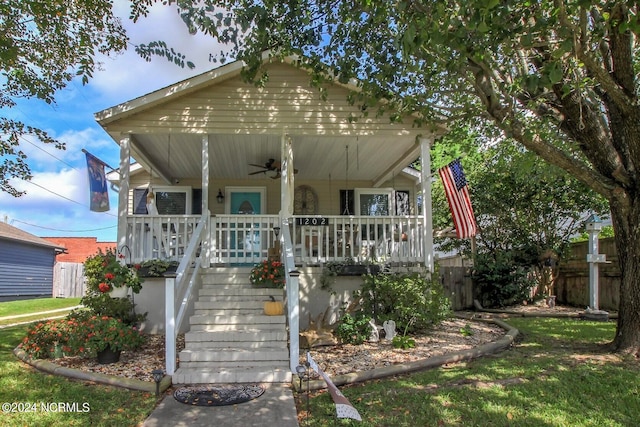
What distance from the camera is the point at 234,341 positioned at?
617 centimetres

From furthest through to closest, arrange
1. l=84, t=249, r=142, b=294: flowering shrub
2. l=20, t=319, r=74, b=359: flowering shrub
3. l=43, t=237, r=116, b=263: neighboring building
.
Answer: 1. l=43, t=237, r=116, b=263: neighboring building
2. l=84, t=249, r=142, b=294: flowering shrub
3. l=20, t=319, r=74, b=359: flowering shrub

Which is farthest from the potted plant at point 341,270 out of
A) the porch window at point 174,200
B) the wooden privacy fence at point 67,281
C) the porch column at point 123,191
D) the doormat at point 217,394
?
the wooden privacy fence at point 67,281

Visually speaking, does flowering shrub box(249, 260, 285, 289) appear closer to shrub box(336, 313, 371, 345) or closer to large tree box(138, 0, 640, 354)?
shrub box(336, 313, 371, 345)

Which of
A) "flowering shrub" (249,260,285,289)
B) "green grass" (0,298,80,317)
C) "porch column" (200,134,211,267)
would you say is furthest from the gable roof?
"flowering shrub" (249,260,285,289)

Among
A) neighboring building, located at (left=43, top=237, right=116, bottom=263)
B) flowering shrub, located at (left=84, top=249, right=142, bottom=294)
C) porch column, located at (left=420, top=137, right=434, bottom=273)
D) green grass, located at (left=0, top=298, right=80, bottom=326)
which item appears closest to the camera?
flowering shrub, located at (left=84, top=249, right=142, bottom=294)

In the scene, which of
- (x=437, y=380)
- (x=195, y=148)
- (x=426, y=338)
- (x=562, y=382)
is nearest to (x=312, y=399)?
(x=437, y=380)

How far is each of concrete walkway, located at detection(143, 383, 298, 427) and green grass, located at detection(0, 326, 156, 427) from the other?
0.19 meters

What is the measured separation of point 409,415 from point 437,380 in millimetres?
1075

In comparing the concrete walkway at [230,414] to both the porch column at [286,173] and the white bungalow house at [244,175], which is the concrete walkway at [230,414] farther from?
the porch column at [286,173]

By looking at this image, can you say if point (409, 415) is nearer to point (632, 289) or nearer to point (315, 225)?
point (632, 289)

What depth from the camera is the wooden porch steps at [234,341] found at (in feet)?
17.7

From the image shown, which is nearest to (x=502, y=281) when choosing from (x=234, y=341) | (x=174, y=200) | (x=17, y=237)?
(x=234, y=341)

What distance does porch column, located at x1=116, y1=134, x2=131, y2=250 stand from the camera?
26.7 feet

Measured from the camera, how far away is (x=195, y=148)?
978cm
